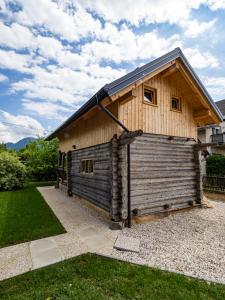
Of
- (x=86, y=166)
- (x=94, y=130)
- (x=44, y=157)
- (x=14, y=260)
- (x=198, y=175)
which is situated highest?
(x=94, y=130)

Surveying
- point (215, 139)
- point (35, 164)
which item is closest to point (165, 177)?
point (35, 164)

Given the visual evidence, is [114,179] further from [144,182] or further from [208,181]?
[208,181]

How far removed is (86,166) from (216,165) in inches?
→ 573

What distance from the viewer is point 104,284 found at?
315 cm

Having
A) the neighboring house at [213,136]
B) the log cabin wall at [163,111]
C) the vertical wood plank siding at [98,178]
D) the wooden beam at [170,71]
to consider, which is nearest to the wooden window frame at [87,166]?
the vertical wood plank siding at [98,178]

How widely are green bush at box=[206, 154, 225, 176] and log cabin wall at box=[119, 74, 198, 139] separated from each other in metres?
11.5

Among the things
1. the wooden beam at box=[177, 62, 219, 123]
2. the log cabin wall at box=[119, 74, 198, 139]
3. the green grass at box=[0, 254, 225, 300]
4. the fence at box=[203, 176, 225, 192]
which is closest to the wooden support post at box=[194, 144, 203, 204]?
the log cabin wall at box=[119, 74, 198, 139]

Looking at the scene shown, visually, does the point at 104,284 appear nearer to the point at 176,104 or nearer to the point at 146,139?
the point at 146,139

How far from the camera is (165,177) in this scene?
7.36 meters

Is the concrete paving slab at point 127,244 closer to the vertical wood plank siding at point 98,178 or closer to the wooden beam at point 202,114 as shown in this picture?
the vertical wood plank siding at point 98,178

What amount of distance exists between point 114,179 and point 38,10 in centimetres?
598

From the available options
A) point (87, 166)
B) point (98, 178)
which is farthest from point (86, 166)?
point (98, 178)

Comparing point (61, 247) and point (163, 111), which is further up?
point (163, 111)

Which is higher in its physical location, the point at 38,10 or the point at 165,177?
the point at 38,10
